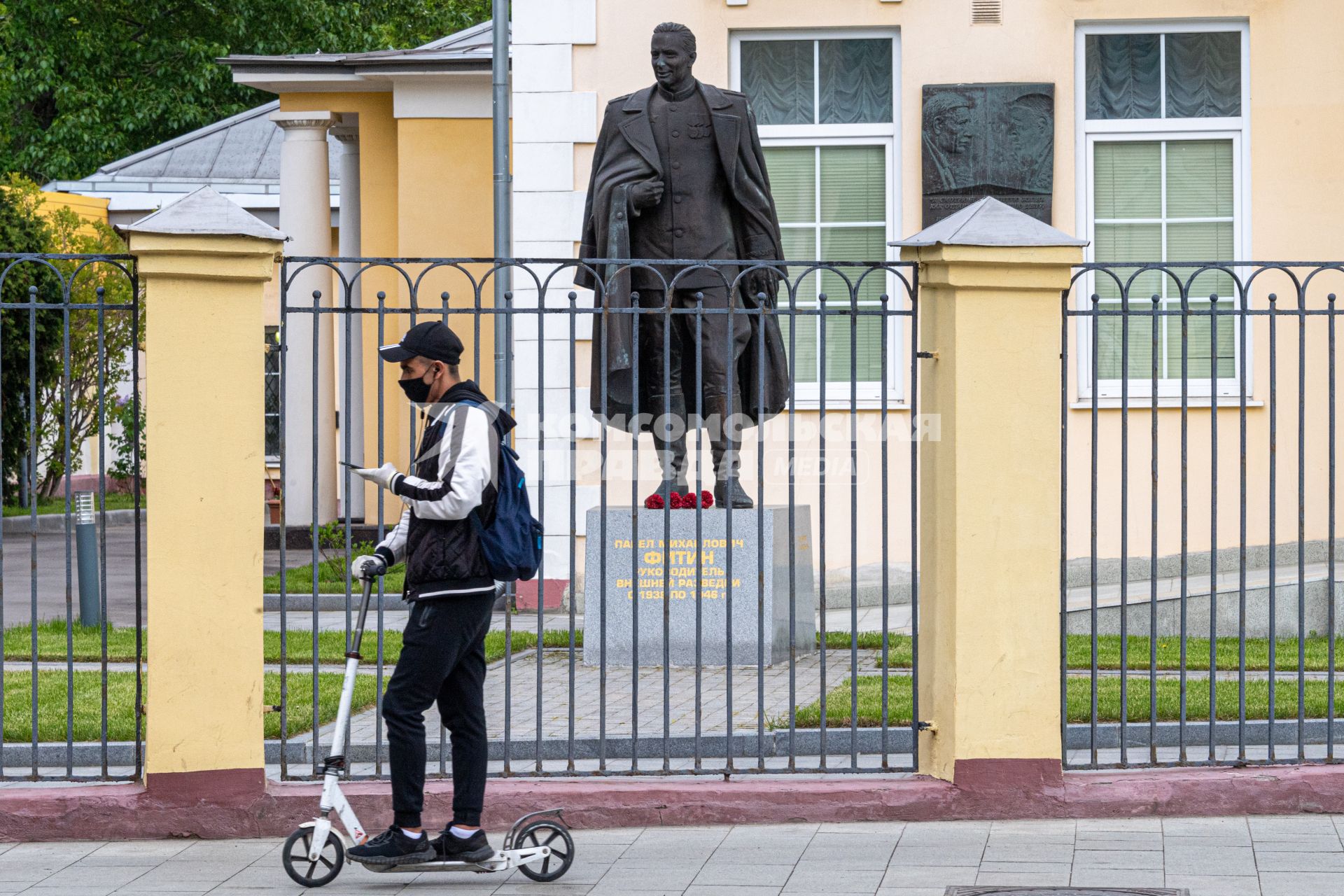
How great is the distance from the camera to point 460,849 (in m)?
5.89

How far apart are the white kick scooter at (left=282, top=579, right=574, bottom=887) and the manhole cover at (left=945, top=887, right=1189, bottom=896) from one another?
4.27ft

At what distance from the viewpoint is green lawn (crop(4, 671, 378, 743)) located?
7.99m

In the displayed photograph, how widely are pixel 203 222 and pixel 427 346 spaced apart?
117cm

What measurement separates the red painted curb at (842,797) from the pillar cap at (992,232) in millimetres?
1941

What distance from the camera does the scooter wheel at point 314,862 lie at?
590cm

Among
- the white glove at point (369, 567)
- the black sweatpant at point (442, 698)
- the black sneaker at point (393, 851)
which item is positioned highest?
the white glove at point (369, 567)

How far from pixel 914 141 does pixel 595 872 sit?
7.90 metres

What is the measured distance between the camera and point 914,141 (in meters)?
12.9

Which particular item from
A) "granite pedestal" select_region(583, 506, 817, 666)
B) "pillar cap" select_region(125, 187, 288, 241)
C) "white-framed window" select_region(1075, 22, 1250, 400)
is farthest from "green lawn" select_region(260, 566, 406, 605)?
"pillar cap" select_region(125, 187, 288, 241)

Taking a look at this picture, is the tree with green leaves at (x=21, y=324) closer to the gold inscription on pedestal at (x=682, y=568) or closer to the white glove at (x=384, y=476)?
the gold inscription on pedestal at (x=682, y=568)

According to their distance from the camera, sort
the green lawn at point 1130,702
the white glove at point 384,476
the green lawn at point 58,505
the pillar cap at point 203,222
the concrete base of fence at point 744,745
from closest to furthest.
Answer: the white glove at point 384,476 → the pillar cap at point 203,222 → the concrete base of fence at point 744,745 → the green lawn at point 1130,702 → the green lawn at point 58,505

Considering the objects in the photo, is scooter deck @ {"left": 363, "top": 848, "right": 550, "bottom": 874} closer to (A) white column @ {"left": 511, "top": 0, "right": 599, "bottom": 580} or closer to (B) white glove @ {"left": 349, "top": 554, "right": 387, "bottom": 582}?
(B) white glove @ {"left": 349, "top": 554, "right": 387, "bottom": 582}

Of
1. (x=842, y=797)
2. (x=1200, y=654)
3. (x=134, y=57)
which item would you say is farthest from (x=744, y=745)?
(x=134, y=57)

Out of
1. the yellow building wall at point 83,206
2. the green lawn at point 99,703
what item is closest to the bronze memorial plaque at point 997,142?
the green lawn at point 99,703
